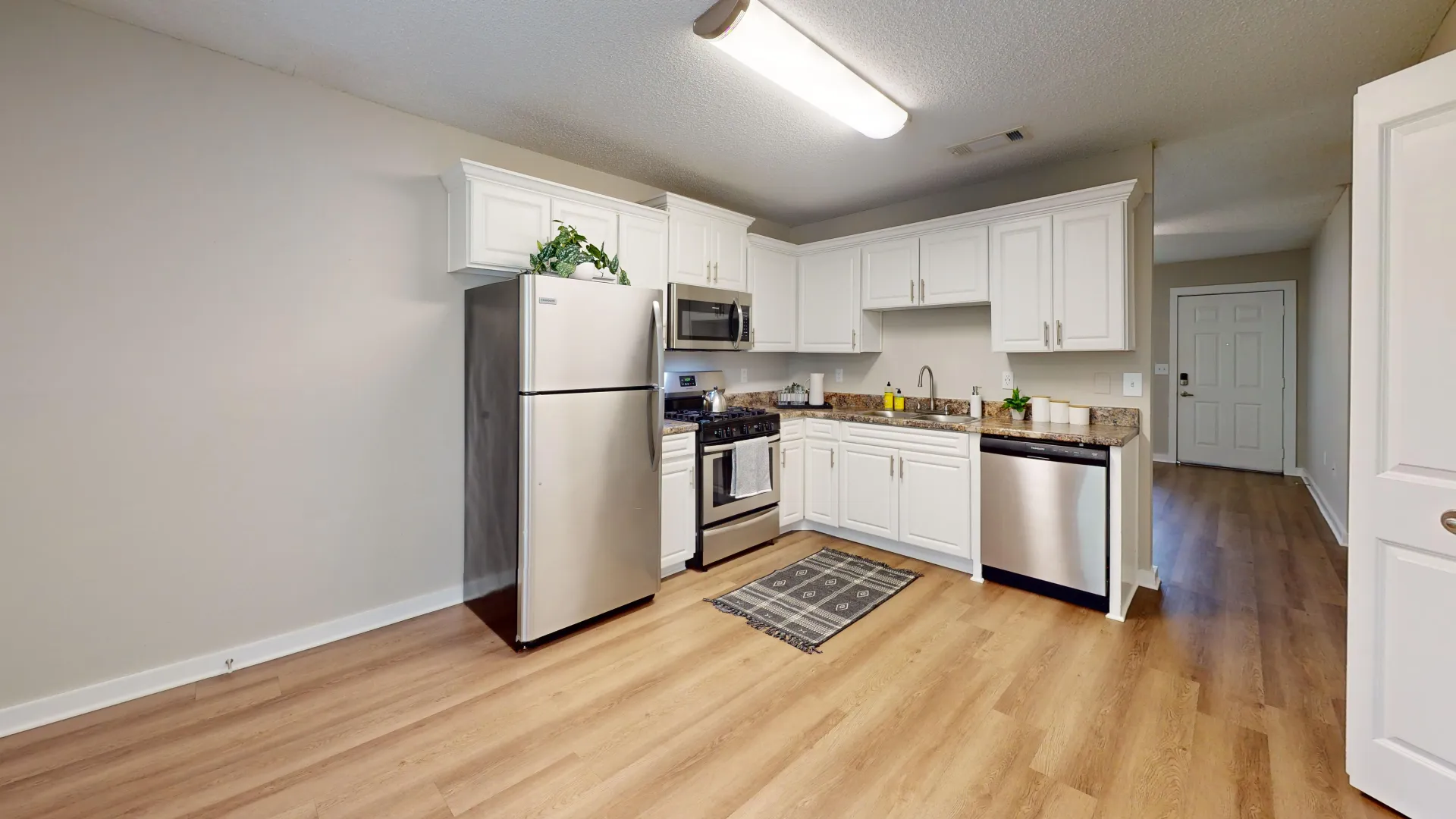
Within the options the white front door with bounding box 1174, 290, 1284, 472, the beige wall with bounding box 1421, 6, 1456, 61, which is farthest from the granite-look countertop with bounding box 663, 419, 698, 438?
the white front door with bounding box 1174, 290, 1284, 472

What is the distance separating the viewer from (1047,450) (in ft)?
Answer: 9.79

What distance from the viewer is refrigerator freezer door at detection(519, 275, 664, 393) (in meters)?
2.49

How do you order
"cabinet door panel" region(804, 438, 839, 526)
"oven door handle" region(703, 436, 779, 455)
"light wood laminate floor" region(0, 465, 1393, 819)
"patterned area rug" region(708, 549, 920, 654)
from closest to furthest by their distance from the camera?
"light wood laminate floor" region(0, 465, 1393, 819)
"patterned area rug" region(708, 549, 920, 654)
"oven door handle" region(703, 436, 779, 455)
"cabinet door panel" region(804, 438, 839, 526)

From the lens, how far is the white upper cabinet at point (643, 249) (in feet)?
11.0

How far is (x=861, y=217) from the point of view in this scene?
459 centimetres

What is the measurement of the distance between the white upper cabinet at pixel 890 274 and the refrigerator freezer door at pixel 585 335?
185cm

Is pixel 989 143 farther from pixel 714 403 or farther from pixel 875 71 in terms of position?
pixel 714 403

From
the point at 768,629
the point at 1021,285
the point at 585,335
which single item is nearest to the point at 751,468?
the point at 768,629

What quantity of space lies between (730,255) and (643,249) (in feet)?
2.51

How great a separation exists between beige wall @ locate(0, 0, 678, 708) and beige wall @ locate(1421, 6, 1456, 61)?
4.14m

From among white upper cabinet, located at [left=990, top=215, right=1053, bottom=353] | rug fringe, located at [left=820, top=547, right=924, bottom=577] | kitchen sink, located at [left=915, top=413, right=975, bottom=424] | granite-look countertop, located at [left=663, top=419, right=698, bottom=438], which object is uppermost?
white upper cabinet, located at [left=990, top=215, right=1053, bottom=353]

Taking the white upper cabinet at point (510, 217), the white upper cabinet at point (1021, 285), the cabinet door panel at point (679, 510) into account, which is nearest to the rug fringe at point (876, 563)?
the cabinet door panel at point (679, 510)

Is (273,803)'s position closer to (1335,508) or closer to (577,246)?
(577,246)

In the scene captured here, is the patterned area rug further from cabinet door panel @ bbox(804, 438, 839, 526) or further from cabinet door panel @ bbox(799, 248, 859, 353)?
cabinet door panel @ bbox(799, 248, 859, 353)
